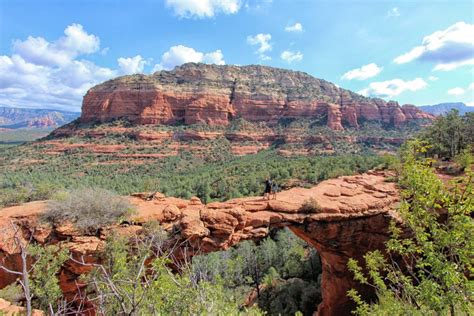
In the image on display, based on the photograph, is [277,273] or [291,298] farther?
[277,273]

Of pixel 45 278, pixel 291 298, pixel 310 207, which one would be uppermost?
pixel 310 207

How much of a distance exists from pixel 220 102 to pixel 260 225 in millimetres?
82623

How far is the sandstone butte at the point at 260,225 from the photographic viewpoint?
1028 cm

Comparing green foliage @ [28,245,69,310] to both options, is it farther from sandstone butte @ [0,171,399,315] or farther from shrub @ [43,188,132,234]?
shrub @ [43,188,132,234]

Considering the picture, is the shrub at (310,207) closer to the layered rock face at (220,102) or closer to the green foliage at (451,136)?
the green foliage at (451,136)

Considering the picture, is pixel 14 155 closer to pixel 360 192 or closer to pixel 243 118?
pixel 243 118

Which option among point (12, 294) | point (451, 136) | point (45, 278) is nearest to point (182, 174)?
point (451, 136)

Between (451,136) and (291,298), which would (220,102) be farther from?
(291,298)

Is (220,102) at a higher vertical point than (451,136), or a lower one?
higher

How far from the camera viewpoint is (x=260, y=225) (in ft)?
39.5

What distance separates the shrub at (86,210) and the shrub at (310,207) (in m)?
7.88

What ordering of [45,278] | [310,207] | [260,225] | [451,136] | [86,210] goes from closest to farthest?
[45,278]
[86,210]
[260,225]
[310,207]
[451,136]

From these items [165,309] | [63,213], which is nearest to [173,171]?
[63,213]

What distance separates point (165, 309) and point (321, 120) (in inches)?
3649
